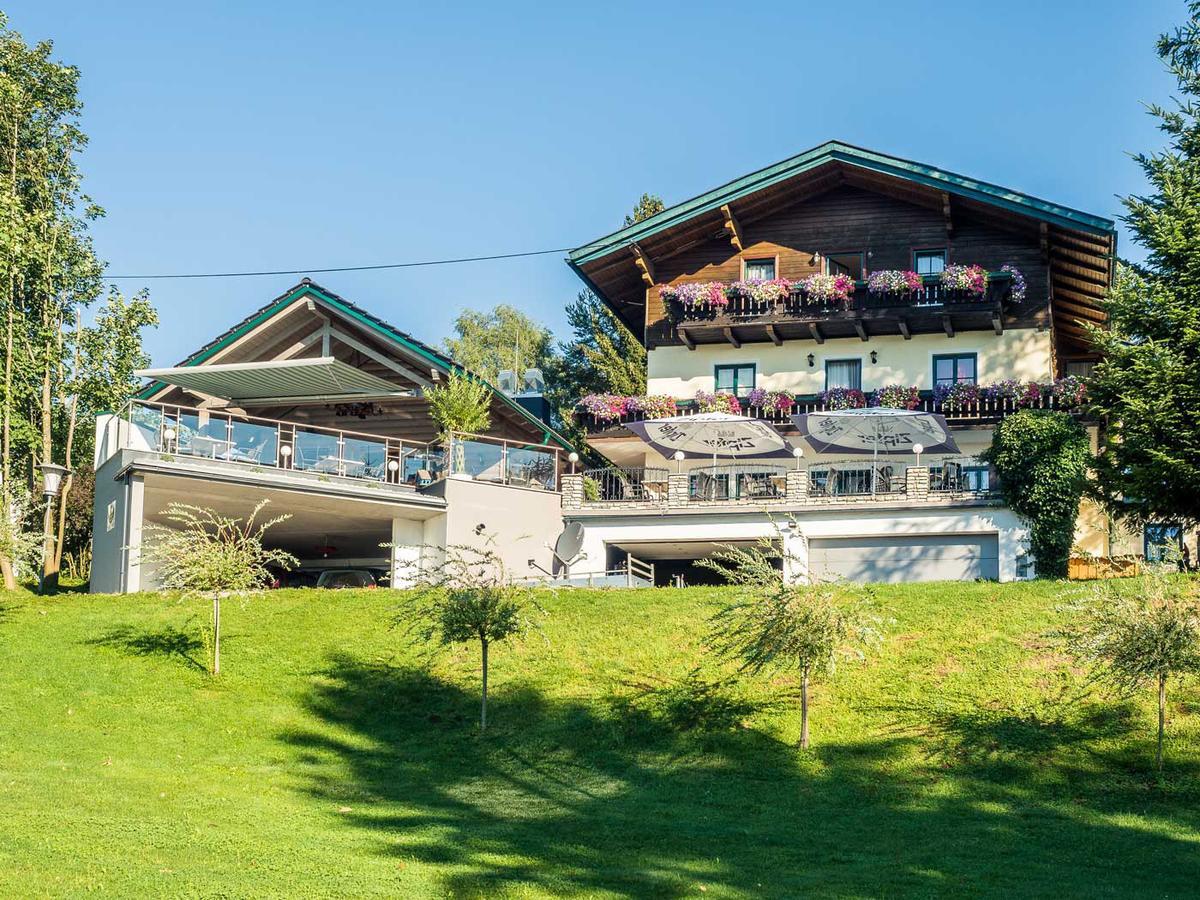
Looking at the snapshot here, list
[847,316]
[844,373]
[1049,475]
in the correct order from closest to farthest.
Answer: [1049,475]
[847,316]
[844,373]

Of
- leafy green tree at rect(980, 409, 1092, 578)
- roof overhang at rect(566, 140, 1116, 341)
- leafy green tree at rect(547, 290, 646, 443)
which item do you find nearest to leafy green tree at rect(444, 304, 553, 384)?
leafy green tree at rect(547, 290, 646, 443)

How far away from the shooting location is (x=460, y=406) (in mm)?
34281

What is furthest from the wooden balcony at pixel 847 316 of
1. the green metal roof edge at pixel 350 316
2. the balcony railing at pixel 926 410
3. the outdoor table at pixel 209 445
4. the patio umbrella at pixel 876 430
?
the outdoor table at pixel 209 445

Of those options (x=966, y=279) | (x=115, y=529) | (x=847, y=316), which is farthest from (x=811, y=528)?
(x=115, y=529)

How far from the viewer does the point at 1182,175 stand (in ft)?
95.3

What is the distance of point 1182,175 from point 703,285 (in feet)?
42.8

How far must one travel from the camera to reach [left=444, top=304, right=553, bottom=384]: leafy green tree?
2515 inches

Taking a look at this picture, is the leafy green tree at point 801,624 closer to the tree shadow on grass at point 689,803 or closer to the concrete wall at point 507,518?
the tree shadow on grass at point 689,803

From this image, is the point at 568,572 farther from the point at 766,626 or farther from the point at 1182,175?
the point at 1182,175

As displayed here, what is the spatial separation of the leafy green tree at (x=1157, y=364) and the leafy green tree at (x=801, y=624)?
8.39m

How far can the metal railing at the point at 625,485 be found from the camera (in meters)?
35.6

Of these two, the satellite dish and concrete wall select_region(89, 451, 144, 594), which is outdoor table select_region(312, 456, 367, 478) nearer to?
concrete wall select_region(89, 451, 144, 594)

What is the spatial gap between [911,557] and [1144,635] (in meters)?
13.5

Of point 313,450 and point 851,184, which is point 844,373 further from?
point 313,450
